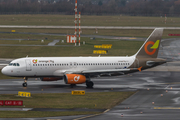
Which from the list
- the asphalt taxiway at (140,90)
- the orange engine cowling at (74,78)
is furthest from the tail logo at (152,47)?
the orange engine cowling at (74,78)

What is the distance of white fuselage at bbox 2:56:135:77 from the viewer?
161ft

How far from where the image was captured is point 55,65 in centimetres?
4972

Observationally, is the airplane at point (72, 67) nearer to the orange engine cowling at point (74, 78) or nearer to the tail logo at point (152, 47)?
the orange engine cowling at point (74, 78)

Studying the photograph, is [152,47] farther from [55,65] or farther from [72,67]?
[55,65]

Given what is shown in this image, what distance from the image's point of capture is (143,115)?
33219 millimetres

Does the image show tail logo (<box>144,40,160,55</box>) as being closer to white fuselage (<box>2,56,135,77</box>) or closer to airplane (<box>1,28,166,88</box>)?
airplane (<box>1,28,166,88</box>)

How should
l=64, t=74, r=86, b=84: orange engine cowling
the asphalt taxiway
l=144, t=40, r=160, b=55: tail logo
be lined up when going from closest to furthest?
the asphalt taxiway, l=64, t=74, r=86, b=84: orange engine cowling, l=144, t=40, r=160, b=55: tail logo

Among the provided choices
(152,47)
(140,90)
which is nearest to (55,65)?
(140,90)

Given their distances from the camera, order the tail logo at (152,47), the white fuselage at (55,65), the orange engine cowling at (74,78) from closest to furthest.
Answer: the orange engine cowling at (74,78)
the white fuselage at (55,65)
the tail logo at (152,47)

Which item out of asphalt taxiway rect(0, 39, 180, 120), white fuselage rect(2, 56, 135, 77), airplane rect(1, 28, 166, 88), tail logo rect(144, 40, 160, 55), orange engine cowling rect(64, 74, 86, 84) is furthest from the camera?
tail logo rect(144, 40, 160, 55)

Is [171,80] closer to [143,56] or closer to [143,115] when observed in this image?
[143,56]

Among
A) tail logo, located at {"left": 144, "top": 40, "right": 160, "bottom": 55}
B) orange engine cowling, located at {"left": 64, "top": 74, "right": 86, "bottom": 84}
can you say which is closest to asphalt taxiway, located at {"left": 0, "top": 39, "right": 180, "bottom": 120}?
orange engine cowling, located at {"left": 64, "top": 74, "right": 86, "bottom": 84}

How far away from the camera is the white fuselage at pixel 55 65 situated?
49.0 metres

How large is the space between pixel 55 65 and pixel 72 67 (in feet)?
8.31
